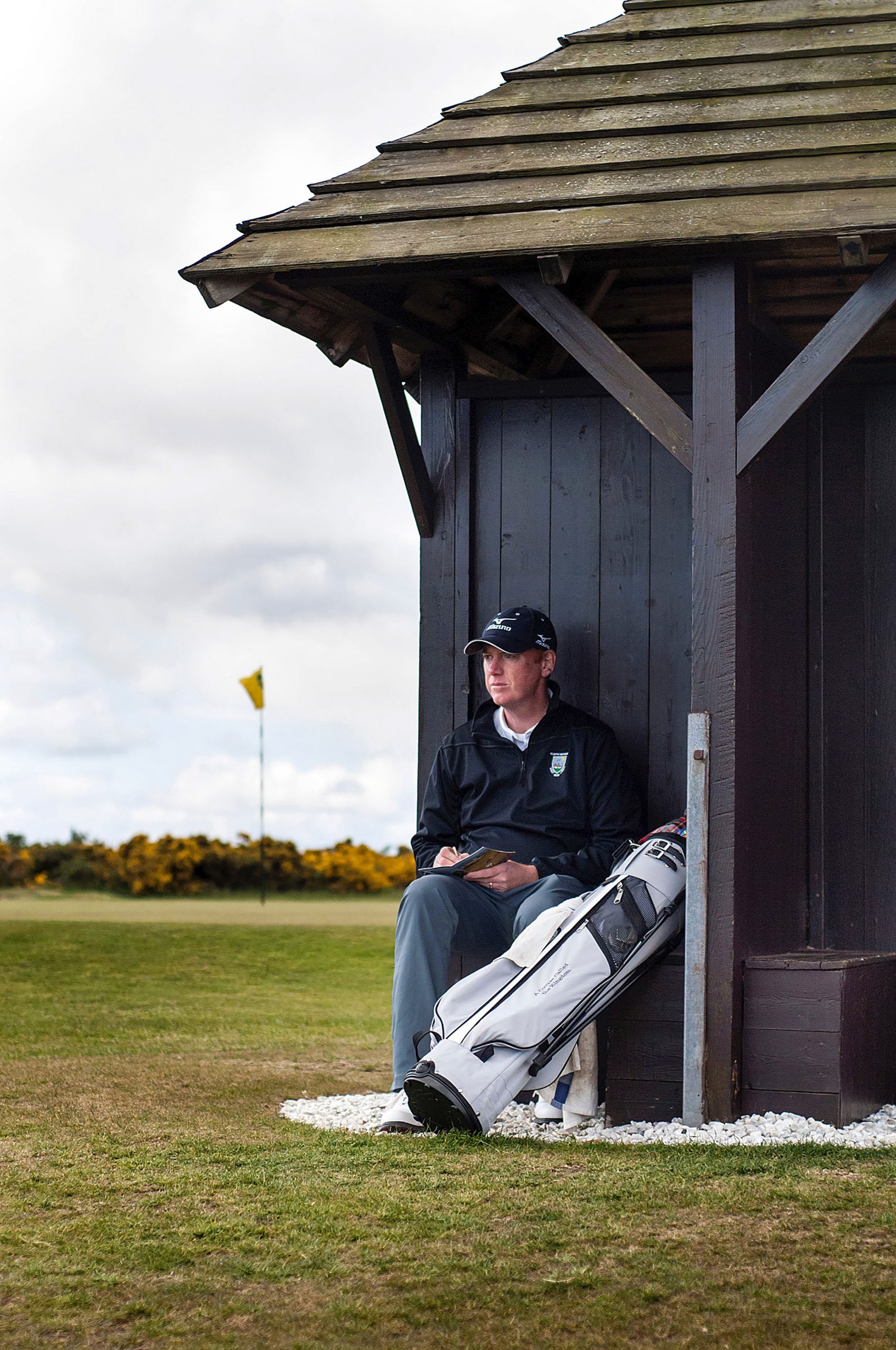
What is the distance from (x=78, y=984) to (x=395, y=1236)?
19.2ft

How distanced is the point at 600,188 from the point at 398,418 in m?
1.15

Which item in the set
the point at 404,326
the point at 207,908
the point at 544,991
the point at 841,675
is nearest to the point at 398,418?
the point at 404,326

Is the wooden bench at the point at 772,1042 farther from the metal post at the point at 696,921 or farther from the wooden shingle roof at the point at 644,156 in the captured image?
the wooden shingle roof at the point at 644,156

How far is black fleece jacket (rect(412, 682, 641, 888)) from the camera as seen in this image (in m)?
4.74

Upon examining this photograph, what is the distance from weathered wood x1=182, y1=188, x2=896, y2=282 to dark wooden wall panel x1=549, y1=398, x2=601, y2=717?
0.99 m

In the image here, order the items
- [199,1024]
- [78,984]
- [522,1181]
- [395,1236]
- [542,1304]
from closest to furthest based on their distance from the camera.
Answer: [542,1304]
[395,1236]
[522,1181]
[199,1024]
[78,984]

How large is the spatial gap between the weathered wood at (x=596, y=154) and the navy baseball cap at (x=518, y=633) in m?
1.40

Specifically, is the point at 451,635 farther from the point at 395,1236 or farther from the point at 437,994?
the point at 395,1236

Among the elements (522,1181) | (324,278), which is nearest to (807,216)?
(324,278)

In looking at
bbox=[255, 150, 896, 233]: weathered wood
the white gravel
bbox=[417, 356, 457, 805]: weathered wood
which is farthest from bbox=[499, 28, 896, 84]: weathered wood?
the white gravel

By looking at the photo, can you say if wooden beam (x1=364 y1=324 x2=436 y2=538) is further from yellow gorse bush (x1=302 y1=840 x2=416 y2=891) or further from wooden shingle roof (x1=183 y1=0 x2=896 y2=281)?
yellow gorse bush (x1=302 y1=840 x2=416 y2=891)

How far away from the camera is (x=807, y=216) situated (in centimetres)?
420

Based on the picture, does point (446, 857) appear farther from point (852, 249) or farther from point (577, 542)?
point (852, 249)

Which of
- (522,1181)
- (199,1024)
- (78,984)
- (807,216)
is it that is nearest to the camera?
(522,1181)
